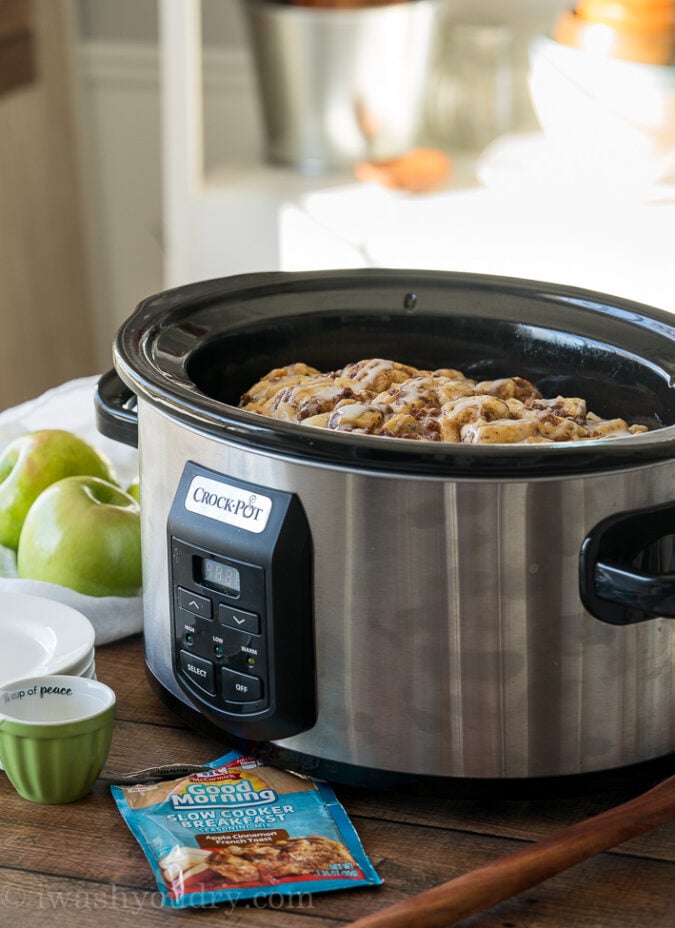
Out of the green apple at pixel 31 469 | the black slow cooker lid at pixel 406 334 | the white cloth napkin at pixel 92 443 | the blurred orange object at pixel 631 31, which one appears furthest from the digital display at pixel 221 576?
the blurred orange object at pixel 631 31

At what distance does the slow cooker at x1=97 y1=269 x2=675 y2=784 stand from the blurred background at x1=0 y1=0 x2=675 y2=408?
127 centimetres

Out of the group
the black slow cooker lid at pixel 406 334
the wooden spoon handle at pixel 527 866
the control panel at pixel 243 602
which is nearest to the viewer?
the wooden spoon handle at pixel 527 866

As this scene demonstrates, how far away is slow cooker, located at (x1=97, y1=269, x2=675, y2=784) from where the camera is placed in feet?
2.59

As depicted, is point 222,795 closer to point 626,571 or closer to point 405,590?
point 405,590

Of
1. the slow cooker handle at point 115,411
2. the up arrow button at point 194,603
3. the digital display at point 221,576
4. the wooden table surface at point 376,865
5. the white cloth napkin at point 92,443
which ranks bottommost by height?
the wooden table surface at point 376,865

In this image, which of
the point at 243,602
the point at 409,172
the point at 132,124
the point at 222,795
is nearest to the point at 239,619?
the point at 243,602

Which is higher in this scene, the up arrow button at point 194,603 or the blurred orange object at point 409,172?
the up arrow button at point 194,603

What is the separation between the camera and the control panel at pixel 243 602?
0.84m

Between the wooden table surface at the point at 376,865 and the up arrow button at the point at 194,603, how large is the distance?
118mm

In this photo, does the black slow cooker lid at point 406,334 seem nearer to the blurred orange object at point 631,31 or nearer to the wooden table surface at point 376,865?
the wooden table surface at point 376,865

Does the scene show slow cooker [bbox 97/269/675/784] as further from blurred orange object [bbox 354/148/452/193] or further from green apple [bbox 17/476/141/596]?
blurred orange object [bbox 354/148/452/193]

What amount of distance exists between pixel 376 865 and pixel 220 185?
2.02m

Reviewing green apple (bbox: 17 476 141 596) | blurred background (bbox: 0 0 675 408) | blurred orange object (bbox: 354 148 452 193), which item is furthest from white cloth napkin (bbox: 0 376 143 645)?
blurred orange object (bbox: 354 148 452 193)

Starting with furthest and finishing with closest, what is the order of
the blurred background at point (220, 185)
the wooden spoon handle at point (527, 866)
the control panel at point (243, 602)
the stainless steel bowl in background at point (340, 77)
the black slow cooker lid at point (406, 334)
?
1. the stainless steel bowl in background at point (340, 77)
2. the blurred background at point (220, 185)
3. the black slow cooker lid at point (406, 334)
4. the control panel at point (243, 602)
5. the wooden spoon handle at point (527, 866)
